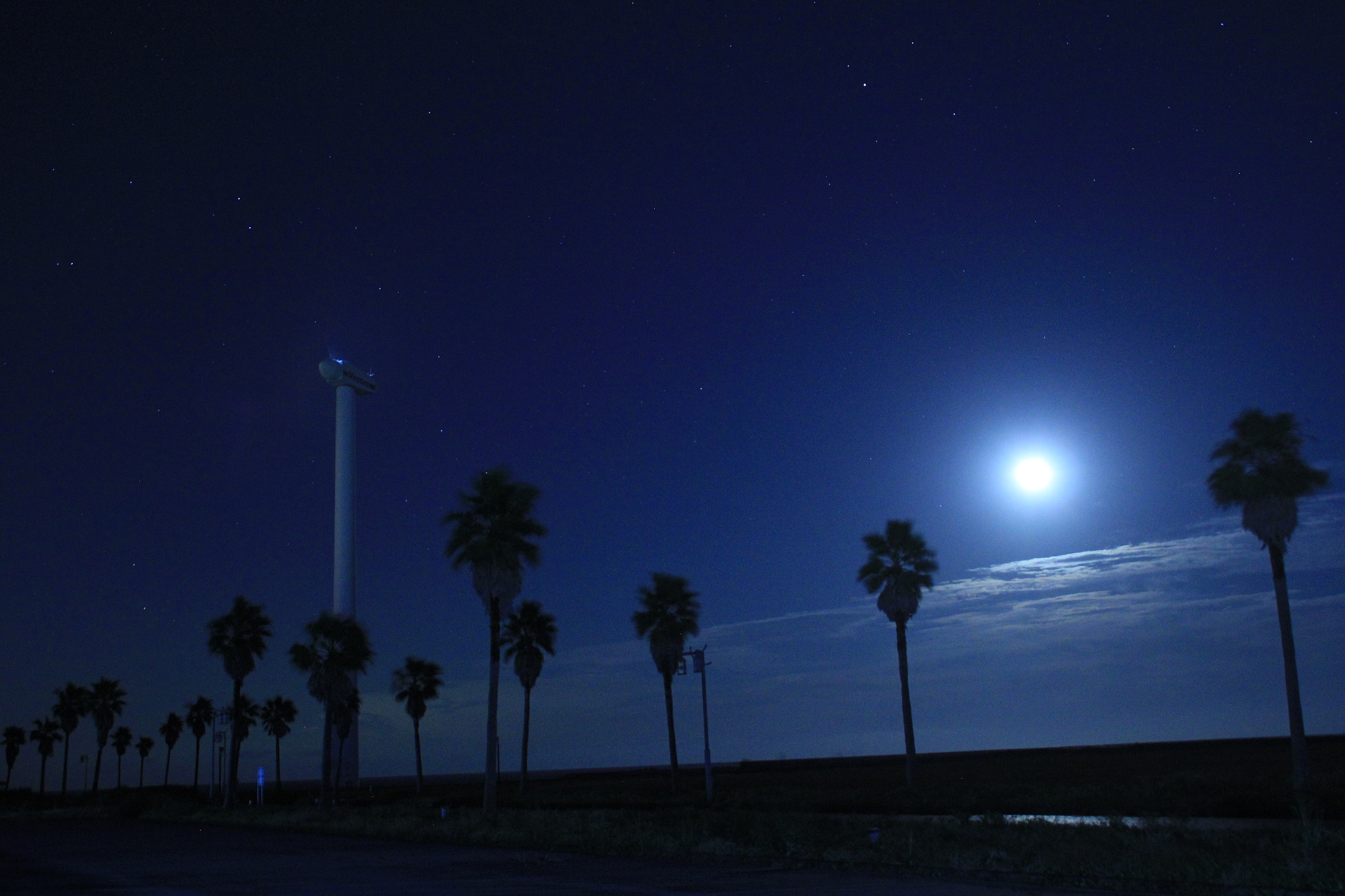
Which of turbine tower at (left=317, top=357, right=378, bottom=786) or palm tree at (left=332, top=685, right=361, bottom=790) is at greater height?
turbine tower at (left=317, top=357, right=378, bottom=786)

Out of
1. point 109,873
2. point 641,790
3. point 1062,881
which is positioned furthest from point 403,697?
point 1062,881

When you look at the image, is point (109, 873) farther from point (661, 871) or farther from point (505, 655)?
point (505, 655)

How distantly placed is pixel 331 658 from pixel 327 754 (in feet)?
17.1

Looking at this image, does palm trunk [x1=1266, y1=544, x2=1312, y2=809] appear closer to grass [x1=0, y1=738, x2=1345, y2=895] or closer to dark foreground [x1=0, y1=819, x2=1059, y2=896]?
grass [x1=0, y1=738, x2=1345, y2=895]

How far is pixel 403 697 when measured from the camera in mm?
76500

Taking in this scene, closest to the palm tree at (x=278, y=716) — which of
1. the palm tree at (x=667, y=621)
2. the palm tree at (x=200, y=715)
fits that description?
the palm tree at (x=200, y=715)

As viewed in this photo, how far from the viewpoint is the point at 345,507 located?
99375 mm

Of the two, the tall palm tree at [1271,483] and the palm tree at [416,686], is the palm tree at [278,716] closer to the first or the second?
the palm tree at [416,686]

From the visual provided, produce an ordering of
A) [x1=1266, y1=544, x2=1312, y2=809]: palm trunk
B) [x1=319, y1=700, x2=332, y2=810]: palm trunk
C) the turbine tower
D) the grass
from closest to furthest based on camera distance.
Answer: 1. the grass
2. [x1=1266, y1=544, x2=1312, y2=809]: palm trunk
3. [x1=319, y1=700, x2=332, y2=810]: palm trunk
4. the turbine tower

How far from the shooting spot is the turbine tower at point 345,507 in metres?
96.4

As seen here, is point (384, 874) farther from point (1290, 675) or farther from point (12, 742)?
point (12, 742)

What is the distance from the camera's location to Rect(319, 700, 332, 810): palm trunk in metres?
53.4

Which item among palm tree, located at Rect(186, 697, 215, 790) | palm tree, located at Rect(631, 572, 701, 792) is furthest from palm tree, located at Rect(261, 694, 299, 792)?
palm tree, located at Rect(631, 572, 701, 792)

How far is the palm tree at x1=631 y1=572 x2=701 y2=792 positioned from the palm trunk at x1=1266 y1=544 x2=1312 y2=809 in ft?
95.4
